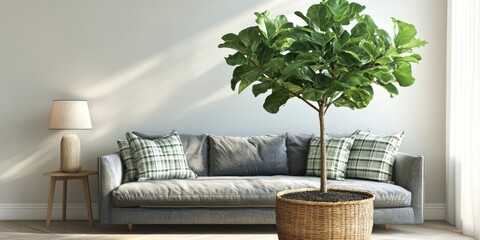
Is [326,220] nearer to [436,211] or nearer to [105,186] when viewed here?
[105,186]

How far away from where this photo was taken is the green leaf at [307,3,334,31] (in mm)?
2572

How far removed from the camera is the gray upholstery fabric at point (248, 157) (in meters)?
5.78

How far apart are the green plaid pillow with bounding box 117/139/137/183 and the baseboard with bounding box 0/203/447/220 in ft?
2.52

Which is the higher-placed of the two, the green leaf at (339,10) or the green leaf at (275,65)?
the green leaf at (339,10)

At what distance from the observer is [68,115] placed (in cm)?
574

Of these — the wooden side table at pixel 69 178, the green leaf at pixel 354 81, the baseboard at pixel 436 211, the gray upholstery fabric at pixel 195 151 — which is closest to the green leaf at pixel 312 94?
the green leaf at pixel 354 81

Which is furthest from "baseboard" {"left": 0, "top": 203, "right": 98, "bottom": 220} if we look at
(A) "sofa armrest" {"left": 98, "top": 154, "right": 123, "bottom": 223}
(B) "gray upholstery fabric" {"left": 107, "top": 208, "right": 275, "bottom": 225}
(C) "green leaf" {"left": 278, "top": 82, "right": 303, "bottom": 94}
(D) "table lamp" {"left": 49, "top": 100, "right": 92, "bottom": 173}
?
(C) "green leaf" {"left": 278, "top": 82, "right": 303, "bottom": 94}

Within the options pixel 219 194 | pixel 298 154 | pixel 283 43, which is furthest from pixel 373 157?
pixel 283 43

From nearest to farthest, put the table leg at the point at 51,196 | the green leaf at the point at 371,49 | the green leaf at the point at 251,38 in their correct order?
the green leaf at the point at 371,49 < the green leaf at the point at 251,38 < the table leg at the point at 51,196

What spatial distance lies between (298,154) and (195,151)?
0.91 metres

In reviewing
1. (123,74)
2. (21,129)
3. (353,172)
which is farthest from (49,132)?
(353,172)

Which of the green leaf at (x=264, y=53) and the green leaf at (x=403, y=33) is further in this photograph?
the green leaf at (x=264, y=53)

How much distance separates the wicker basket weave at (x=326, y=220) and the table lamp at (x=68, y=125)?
11.6 feet

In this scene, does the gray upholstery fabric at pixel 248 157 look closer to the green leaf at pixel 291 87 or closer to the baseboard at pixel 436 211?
the baseboard at pixel 436 211
